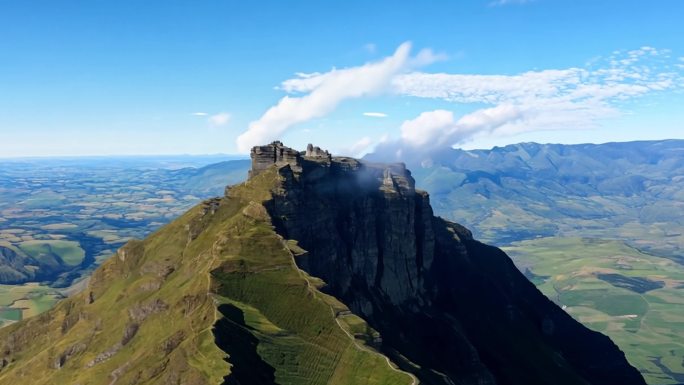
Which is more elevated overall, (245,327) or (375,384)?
(245,327)

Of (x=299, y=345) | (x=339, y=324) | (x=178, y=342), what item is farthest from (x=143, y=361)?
(x=339, y=324)

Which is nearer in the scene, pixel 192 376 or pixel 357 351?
pixel 192 376

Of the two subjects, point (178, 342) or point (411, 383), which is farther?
point (178, 342)

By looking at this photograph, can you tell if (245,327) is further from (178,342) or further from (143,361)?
(143,361)

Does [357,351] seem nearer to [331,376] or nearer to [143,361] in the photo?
[331,376]

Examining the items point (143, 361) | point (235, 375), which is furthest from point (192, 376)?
point (143, 361)

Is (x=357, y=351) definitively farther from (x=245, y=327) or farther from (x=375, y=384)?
(x=245, y=327)

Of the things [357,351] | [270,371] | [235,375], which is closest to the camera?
[235,375]

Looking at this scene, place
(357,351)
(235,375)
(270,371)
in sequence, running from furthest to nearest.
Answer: (357,351), (270,371), (235,375)
